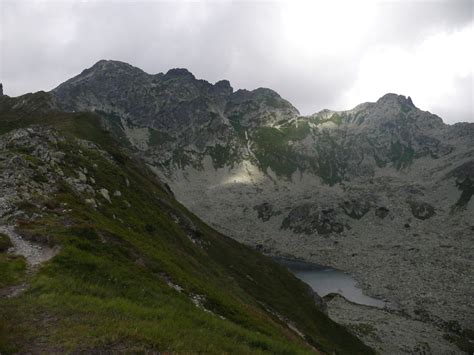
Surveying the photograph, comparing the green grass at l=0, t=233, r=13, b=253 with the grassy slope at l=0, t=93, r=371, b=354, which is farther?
the green grass at l=0, t=233, r=13, b=253

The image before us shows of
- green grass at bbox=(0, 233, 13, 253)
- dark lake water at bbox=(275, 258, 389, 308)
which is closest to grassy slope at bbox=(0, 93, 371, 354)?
green grass at bbox=(0, 233, 13, 253)

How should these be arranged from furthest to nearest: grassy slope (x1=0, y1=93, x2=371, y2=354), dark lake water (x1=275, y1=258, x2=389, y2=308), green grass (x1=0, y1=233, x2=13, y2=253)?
dark lake water (x1=275, y1=258, x2=389, y2=308), green grass (x1=0, y1=233, x2=13, y2=253), grassy slope (x1=0, y1=93, x2=371, y2=354)

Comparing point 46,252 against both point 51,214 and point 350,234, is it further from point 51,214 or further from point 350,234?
point 350,234

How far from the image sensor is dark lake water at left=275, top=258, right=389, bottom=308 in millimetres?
120188

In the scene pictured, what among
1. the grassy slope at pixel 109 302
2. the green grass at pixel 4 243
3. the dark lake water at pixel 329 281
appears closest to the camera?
the grassy slope at pixel 109 302

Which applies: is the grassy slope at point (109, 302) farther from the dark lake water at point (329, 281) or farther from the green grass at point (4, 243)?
the dark lake water at point (329, 281)

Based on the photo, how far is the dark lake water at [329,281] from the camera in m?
120

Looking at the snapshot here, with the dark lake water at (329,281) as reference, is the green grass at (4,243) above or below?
below

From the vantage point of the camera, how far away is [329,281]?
13938cm

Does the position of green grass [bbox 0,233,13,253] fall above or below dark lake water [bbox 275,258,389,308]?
below

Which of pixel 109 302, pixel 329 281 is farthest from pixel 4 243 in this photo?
pixel 329 281

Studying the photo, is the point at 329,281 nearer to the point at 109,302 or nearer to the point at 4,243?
the point at 4,243

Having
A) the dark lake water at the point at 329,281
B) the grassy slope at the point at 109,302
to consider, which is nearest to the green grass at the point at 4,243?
the grassy slope at the point at 109,302

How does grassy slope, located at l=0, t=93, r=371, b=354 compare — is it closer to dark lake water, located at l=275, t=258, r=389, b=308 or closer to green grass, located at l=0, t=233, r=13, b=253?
green grass, located at l=0, t=233, r=13, b=253
